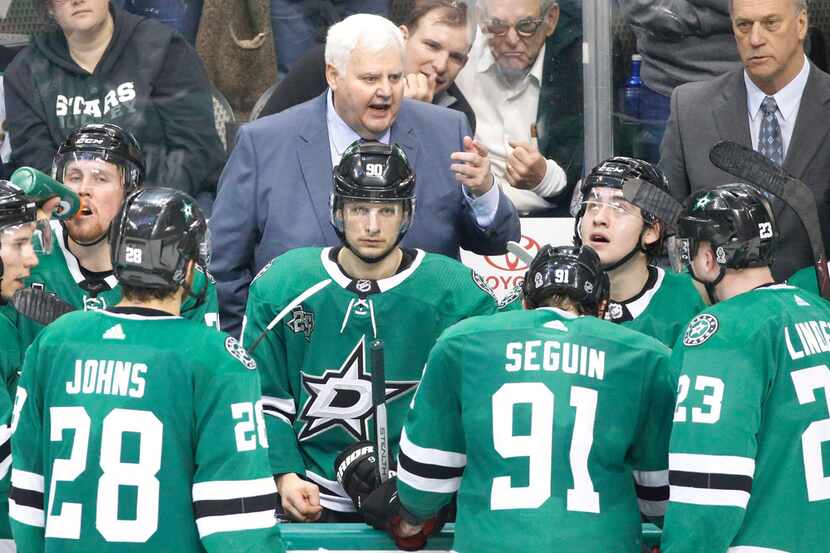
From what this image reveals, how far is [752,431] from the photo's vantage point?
11.6 ft

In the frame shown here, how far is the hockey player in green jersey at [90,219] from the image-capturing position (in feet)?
14.9

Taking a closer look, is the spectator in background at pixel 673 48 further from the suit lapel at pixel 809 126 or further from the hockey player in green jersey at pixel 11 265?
the hockey player in green jersey at pixel 11 265

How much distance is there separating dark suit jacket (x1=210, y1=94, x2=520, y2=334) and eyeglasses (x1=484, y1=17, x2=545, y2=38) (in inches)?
45.2

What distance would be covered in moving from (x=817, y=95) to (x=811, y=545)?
89.1 inches

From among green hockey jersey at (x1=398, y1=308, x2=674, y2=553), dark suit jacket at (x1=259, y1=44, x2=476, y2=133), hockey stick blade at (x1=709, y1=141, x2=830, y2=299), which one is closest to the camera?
green hockey jersey at (x1=398, y1=308, x2=674, y2=553)

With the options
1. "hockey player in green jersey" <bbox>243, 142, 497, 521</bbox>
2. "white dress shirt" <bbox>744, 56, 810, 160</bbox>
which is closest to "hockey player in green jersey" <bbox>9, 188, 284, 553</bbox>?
"hockey player in green jersey" <bbox>243, 142, 497, 521</bbox>

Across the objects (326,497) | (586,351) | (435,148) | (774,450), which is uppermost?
(435,148)

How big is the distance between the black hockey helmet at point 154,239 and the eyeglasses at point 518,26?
2909mm

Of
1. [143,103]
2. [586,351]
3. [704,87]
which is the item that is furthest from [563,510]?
[143,103]

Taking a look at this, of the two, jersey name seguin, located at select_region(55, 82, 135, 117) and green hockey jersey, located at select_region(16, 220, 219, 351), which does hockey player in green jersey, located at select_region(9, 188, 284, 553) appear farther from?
jersey name seguin, located at select_region(55, 82, 135, 117)

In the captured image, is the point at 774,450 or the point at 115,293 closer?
the point at 774,450

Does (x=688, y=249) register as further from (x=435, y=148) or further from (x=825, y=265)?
(x=435, y=148)

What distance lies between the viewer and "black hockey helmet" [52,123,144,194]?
184 inches

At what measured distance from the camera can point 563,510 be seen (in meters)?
3.54
